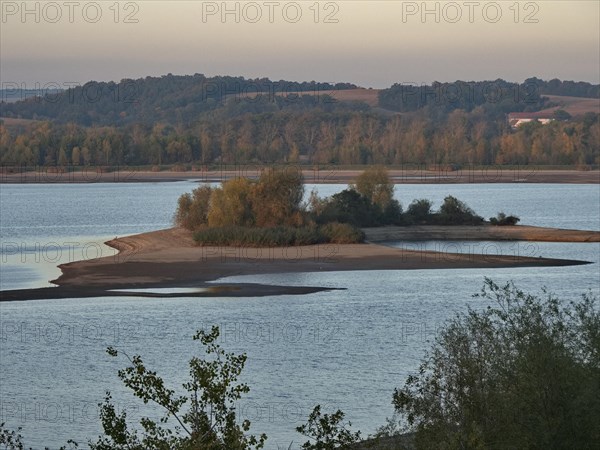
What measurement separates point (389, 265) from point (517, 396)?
35.2 m

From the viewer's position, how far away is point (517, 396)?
16156mm

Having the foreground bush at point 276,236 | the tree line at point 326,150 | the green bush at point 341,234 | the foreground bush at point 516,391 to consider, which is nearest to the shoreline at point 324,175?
the tree line at point 326,150

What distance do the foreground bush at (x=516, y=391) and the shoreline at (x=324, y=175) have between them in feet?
398

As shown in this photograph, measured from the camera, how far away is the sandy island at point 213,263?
43562 millimetres

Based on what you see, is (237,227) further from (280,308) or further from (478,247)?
(280,308)

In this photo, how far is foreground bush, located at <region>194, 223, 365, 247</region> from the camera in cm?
5856

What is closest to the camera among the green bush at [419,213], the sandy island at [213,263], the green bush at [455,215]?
the sandy island at [213,263]

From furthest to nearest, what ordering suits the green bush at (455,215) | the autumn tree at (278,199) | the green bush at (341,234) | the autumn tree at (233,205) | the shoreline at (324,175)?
the shoreline at (324,175)
the green bush at (455,215)
the autumn tree at (233,205)
the autumn tree at (278,199)
the green bush at (341,234)

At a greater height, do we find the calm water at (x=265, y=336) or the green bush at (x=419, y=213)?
the green bush at (x=419, y=213)

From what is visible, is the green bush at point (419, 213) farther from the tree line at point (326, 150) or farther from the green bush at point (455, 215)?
the tree line at point (326, 150)

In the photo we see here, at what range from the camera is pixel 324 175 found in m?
145

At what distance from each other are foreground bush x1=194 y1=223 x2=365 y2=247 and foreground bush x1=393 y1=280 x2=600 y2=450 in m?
39.9

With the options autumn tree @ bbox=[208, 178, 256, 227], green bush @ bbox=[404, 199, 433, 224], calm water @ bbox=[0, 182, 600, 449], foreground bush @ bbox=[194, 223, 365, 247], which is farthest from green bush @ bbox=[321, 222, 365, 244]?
green bush @ bbox=[404, 199, 433, 224]

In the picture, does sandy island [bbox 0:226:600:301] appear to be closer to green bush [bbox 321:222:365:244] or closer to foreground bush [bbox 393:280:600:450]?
green bush [bbox 321:222:365:244]
